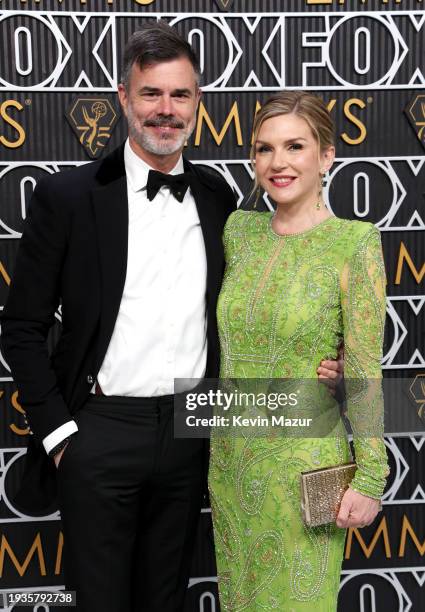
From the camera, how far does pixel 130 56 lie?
1.79 meters

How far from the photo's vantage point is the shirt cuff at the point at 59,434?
5.72ft

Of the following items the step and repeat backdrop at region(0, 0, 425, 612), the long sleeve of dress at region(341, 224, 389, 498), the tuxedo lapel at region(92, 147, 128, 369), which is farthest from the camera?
the step and repeat backdrop at region(0, 0, 425, 612)

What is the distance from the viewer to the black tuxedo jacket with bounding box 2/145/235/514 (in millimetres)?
1737

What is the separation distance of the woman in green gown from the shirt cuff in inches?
15.0

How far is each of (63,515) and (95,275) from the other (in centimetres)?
64

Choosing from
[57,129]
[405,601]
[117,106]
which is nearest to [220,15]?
[117,106]

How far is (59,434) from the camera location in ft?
5.72

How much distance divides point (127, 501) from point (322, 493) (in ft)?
1.72

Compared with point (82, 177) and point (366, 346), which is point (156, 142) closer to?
point (82, 177)

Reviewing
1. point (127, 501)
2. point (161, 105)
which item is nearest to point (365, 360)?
point (127, 501)

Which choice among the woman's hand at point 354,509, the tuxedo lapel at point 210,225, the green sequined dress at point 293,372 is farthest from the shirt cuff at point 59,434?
the woman's hand at point 354,509

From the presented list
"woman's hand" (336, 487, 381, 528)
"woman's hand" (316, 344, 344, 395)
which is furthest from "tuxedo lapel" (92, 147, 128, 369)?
"woman's hand" (336, 487, 381, 528)

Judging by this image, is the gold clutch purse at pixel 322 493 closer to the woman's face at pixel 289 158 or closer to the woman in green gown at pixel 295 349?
the woman in green gown at pixel 295 349

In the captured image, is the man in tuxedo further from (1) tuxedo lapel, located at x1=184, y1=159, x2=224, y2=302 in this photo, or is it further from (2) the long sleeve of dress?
(2) the long sleeve of dress
